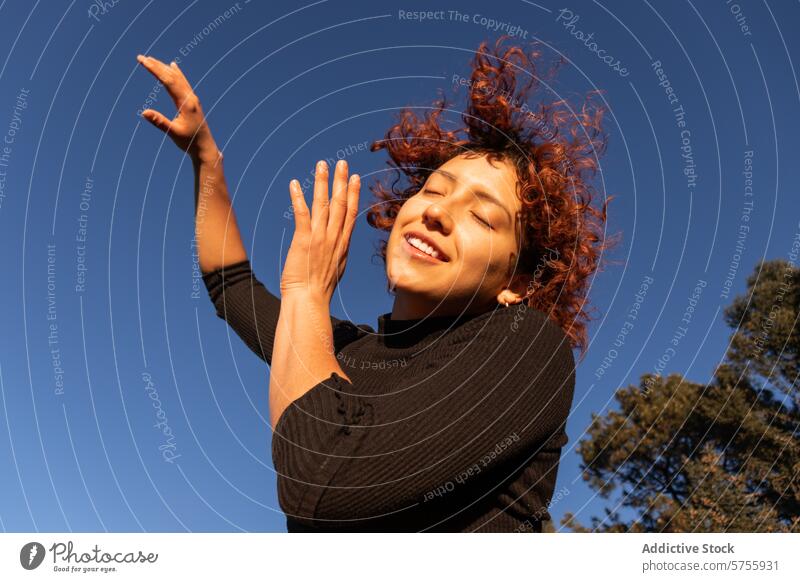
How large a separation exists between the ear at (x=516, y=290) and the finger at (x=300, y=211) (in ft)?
4.03

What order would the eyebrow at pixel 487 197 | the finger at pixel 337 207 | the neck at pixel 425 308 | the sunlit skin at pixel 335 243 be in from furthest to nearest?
the eyebrow at pixel 487 197
the neck at pixel 425 308
the finger at pixel 337 207
the sunlit skin at pixel 335 243

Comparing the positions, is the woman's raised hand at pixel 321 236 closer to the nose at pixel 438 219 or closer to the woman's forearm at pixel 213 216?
the nose at pixel 438 219

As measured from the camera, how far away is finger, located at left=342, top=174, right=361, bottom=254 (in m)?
3.41

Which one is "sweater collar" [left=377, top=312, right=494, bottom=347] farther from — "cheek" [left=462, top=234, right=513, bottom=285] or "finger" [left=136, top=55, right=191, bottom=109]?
"finger" [left=136, top=55, right=191, bottom=109]

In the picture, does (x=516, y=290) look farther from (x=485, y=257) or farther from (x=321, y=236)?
(x=321, y=236)

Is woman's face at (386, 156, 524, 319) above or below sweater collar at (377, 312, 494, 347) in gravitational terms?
above

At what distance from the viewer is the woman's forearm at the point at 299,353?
9.78 ft

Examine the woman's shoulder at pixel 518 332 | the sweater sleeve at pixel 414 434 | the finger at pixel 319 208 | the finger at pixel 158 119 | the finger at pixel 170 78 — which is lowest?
the sweater sleeve at pixel 414 434

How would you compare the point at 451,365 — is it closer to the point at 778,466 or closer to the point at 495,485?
the point at 495,485

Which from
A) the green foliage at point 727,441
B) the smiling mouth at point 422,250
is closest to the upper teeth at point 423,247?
the smiling mouth at point 422,250

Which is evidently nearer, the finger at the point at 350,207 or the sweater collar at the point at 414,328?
the finger at the point at 350,207

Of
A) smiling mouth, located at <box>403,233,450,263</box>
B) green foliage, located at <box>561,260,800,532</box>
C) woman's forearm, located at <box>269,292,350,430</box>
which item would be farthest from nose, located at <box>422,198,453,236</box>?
green foliage, located at <box>561,260,800,532</box>

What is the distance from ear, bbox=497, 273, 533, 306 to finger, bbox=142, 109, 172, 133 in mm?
2108
